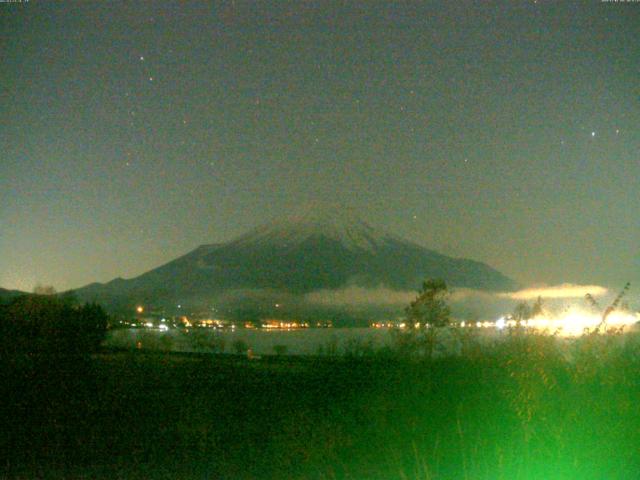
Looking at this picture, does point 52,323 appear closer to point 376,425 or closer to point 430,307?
point 430,307

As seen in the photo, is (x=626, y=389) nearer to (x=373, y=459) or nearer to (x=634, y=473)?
(x=634, y=473)

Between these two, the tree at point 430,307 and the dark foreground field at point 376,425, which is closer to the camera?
the dark foreground field at point 376,425

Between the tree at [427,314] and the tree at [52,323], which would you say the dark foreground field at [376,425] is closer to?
the tree at [427,314]

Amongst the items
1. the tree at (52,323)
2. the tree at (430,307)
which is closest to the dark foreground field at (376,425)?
the tree at (430,307)

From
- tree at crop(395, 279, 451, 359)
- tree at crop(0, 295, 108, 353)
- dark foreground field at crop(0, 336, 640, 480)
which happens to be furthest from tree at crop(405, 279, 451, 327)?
tree at crop(0, 295, 108, 353)

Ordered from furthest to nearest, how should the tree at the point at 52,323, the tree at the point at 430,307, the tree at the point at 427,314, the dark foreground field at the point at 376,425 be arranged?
the tree at the point at 52,323 < the tree at the point at 430,307 < the tree at the point at 427,314 < the dark foreground field at the point at 376,425

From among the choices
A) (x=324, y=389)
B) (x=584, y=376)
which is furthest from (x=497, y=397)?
(x=324, y=389)
